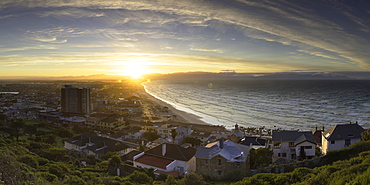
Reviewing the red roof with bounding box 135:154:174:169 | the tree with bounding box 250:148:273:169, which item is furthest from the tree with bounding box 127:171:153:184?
the tree with bounding box 250:148:273:169

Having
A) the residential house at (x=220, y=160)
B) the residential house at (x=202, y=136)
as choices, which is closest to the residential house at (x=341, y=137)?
the residential house at (x=220, y=160)

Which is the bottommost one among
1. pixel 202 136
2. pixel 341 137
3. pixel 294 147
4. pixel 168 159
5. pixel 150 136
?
pixel 150 136

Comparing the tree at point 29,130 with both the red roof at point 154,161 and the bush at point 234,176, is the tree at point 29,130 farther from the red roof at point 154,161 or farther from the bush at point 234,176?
the bush at point 234,176

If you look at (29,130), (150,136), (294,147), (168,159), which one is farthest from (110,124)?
(294,147)

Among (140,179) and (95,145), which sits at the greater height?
(140,179)

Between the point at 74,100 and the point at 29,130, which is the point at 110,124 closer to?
the point at 29,130

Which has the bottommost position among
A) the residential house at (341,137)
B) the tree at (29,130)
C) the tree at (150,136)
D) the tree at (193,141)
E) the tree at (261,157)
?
the tree at (150,136)
